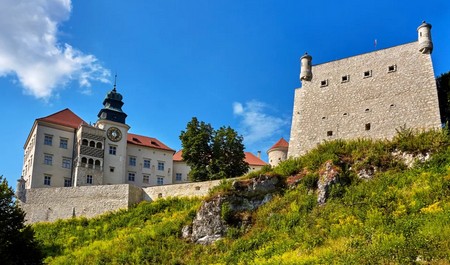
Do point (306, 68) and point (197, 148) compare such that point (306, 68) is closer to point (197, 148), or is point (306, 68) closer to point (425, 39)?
point (425, 39)

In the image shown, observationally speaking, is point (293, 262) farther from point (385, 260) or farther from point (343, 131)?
point (343, 131)

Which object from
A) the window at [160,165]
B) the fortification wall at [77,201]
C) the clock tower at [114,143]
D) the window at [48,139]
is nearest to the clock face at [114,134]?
the clock tower at [114,143]

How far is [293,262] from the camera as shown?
22.4m

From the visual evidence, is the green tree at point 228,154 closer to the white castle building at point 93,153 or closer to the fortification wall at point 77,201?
the fortification wall at point 77,201

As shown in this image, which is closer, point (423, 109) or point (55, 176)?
point (423, 109)

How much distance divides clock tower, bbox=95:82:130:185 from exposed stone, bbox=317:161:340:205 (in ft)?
102

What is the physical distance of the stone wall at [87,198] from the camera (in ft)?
140

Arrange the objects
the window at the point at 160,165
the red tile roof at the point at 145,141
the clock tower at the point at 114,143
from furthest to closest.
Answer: the window at the point at 160,165 → the red tile roof at the point at 145,141 → the clock tower at the point at 114,143

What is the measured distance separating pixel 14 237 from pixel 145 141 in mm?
37325

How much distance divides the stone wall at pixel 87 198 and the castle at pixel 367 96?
1054 centimetres

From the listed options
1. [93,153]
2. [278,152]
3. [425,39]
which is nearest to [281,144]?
[278,152]

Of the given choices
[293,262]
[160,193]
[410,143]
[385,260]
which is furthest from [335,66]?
[385,260]

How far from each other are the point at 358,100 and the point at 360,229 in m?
15.9

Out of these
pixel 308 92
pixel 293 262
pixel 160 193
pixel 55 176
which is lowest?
Result: pixel 293 262
